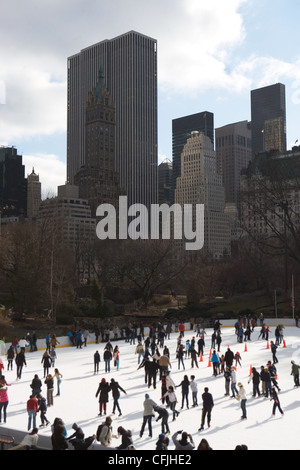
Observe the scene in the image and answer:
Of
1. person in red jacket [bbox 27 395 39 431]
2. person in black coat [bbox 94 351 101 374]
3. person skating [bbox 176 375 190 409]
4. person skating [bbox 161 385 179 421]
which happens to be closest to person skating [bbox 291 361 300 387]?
person skating [bbox 176 375 190 409]

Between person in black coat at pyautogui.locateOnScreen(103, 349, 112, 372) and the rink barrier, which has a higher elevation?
person in black coat at pyautogui.locateOnScreen(103, 349, 112, 372)

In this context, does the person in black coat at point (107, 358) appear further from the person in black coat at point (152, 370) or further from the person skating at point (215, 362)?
the person skating at point (215, 362)

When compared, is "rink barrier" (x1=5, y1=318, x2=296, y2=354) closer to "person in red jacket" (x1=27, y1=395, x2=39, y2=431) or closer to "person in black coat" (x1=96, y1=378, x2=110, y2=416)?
"person in black coat" (x1=96, y1=378, x2=110, y2=416)

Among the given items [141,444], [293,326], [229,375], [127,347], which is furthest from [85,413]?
[293,326]

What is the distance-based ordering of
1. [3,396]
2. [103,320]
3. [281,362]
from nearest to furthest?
[3,396], [281,362], [103,320]

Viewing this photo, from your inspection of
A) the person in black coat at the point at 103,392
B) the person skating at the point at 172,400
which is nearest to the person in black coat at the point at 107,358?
the person in black coat at the point at 103,392

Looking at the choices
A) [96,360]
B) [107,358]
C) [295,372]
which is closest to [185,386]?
[295,372]

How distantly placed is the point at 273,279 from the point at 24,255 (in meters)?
32.0

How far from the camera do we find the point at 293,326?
4422 centimetres

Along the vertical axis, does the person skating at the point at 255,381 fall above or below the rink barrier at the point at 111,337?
above

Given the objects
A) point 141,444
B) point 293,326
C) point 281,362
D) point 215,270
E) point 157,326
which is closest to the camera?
point 141,444

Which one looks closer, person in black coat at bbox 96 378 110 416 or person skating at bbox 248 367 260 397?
person in black coat at bbox 96 378 110 416
